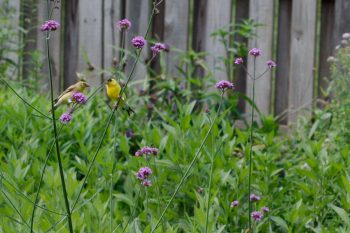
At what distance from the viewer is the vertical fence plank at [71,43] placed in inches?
223

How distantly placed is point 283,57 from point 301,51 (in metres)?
0.14

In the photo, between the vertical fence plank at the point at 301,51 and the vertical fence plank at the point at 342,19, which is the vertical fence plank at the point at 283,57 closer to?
the vertical fence plank at the point at 301,51

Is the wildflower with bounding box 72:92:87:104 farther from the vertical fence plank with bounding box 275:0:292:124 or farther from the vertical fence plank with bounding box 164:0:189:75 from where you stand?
the vertical fence plank with bounding box 164:0:189:75

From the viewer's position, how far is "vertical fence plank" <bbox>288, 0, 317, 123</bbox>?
500cm

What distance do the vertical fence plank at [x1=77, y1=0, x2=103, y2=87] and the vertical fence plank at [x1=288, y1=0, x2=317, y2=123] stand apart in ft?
4.48

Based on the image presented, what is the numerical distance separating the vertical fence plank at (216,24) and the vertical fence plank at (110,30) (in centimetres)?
69

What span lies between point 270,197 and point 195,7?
2.75 m

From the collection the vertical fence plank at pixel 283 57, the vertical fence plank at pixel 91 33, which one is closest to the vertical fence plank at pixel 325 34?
the vertical fence plank at pixel 283 57

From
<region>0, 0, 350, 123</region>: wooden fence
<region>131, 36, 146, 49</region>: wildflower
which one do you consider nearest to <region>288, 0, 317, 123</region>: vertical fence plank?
<region>0, 0, 350, 123</region>: wooden fence

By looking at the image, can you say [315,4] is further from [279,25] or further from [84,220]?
[84,220]

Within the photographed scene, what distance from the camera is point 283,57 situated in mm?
5133

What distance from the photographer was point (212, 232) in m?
1.97

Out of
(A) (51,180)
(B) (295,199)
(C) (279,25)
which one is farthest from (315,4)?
(A) (51,180)

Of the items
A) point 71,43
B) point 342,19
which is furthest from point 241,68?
point 71,43
